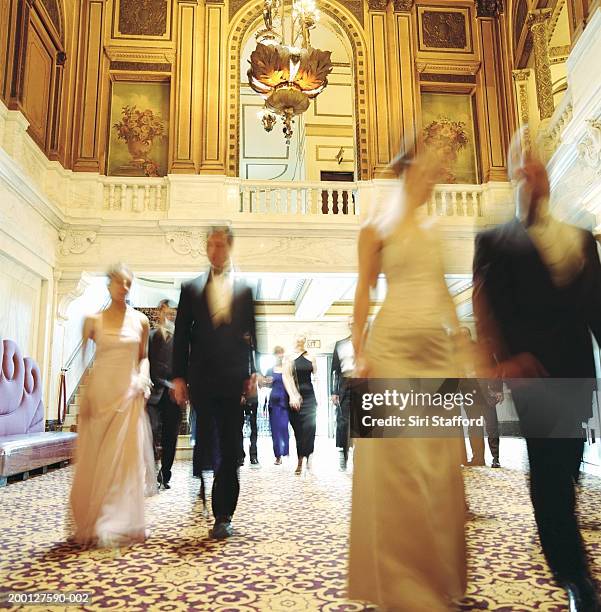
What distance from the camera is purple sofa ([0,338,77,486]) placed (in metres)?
5.44

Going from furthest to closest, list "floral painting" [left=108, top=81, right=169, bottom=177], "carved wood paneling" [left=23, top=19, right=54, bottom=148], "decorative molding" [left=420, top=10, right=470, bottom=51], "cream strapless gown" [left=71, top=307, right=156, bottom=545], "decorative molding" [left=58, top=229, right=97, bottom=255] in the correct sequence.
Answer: "decorative molding" [left=420, top=10, right=470, bottom=51], "floral painting" [left=108, top=81, right=169, bottom=177], "decorative molding" [left=58, top=229, right=97, bottom=255], "carved wood paneling" [left=23, top=19, right=54, bottom=148], "cream strapless gown" [left=71, top=307, right=156, bottom=545]

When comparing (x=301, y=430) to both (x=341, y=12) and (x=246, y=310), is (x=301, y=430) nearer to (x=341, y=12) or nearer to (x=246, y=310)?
(x=246, y=310)

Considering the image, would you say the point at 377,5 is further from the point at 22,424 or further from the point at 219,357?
the point at 219,357

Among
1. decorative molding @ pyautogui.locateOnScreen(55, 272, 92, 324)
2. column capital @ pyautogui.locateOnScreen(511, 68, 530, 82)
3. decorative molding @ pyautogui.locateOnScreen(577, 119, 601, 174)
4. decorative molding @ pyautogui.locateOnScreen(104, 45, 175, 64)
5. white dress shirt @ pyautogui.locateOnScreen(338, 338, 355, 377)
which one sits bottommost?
white dress shirt @ pyautogui.locateOnScreen(338, 338, 355, 377)

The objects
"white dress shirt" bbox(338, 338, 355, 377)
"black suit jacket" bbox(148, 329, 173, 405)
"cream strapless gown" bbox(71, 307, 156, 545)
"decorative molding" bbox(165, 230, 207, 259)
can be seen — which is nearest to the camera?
"cream strapless gown" bbox(71, 307, 156, 545)

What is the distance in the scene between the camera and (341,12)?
10430 mm

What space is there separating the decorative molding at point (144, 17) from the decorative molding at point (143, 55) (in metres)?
0.33

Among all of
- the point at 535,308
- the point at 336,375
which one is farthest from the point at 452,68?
the point at 535,308

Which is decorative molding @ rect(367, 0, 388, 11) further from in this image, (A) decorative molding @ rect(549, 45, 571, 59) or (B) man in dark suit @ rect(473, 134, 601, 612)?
(B) man in dark suit @ rect(473, 134, 601, 612)

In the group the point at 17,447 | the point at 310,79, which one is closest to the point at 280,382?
the point at 17,447

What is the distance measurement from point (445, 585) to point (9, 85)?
7.83 meters

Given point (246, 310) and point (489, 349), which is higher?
point (246, 310)

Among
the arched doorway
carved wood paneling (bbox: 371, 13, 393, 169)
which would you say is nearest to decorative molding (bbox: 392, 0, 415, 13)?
carved wood paneling (bbox: 371, 13, 393, 169)

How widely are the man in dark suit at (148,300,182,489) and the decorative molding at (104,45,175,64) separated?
6.26 m
